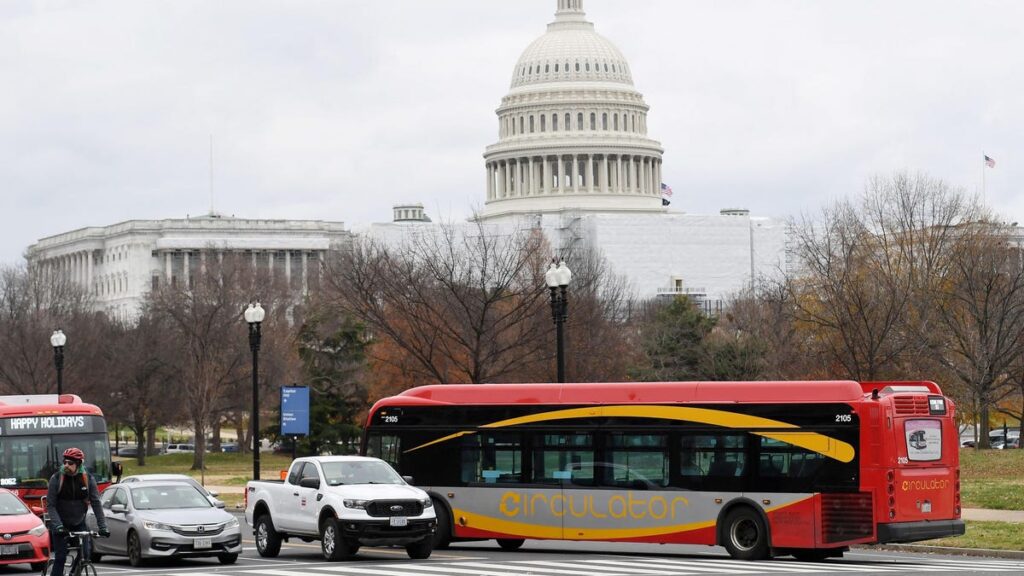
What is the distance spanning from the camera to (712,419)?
31188mm

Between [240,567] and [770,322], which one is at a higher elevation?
[770,322]

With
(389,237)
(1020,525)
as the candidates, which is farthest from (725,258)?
(1020,525)

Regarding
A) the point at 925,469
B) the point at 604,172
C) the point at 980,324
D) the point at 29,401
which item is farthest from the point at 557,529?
the point at 604,172

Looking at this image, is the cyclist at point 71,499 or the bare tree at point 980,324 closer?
the cyclist at point 71,499

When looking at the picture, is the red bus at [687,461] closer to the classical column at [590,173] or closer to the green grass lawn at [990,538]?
the green grass lawn at [990,538]

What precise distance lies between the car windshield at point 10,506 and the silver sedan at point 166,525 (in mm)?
1187

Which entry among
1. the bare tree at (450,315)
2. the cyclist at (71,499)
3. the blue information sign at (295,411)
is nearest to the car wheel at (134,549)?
Answer: the cyclist at (71,499)

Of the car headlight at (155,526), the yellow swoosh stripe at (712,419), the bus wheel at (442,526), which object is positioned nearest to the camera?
the yellow swoosh stripe at (712,419)

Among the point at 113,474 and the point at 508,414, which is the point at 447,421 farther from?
the point at 113,474

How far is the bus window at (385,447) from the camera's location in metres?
35.0

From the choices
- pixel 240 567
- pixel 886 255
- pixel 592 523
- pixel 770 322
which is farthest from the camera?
pixel 770 322

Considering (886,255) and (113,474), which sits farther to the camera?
(886,255)

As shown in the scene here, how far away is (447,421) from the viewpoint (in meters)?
34.4

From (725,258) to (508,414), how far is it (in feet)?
490
